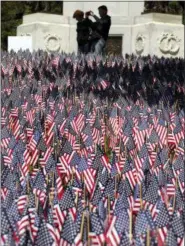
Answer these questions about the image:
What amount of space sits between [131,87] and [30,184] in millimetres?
5363

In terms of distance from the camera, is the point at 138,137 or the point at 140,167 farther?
the point at 138,137

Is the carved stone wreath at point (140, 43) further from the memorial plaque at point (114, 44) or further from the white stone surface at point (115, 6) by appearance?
the white stone surface at point (115, 6)

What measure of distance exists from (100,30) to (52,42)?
21.1 ft

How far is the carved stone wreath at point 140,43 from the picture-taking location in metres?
23.3

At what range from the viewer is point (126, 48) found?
23.9 metres

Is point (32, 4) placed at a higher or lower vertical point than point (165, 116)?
higher

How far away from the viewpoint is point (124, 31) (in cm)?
2377

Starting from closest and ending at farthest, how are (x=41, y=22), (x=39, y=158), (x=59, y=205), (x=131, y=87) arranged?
(x=59, y=205), (x=39, y=158), (x=131, y=87), (x=41, y=22)

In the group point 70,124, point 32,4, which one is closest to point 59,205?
point 70,124

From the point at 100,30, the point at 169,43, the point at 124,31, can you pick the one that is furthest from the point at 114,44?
the point at 100,30

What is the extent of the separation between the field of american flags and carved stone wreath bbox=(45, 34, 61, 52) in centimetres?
1478

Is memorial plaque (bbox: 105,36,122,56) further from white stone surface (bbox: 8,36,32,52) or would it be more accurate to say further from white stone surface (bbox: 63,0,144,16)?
white stone surface (bbox: 8,36,32,52)

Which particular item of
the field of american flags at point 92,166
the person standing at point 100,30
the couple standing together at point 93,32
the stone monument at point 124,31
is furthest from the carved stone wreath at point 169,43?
the field of american flags at point 92,166

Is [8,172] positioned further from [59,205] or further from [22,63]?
[22,63]
